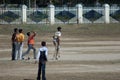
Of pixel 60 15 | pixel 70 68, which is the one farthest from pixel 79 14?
pixel 70 68

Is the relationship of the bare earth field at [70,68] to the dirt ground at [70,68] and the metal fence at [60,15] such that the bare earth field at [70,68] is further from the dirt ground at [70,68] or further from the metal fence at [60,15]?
the metal fence at [60,15]

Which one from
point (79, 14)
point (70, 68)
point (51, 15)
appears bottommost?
point (70, 68)

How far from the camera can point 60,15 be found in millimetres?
69250

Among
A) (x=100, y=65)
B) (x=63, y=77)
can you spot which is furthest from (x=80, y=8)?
(x=63, y=77)

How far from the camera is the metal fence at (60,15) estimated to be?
6788cm

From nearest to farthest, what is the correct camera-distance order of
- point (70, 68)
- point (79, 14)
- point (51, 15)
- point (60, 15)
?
point (70, 68) → point (51, 15) → point (79, 14) → point (60, 15)

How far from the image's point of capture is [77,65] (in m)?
27.8

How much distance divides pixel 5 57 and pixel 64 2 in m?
77.4

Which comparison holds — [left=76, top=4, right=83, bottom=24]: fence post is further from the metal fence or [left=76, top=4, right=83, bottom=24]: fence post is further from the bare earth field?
the bare earth field

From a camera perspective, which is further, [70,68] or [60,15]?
[60,15]

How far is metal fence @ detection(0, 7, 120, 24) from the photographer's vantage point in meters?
67.9

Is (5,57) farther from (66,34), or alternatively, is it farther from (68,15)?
(68,15)

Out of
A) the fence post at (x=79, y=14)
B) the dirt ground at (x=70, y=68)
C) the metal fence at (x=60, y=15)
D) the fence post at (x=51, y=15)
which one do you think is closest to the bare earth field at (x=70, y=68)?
the dirt ground at (x=70, y=68)

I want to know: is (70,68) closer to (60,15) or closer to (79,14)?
(79,14)
